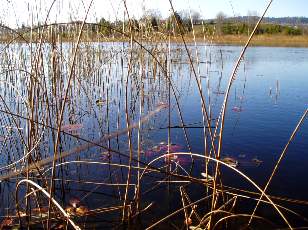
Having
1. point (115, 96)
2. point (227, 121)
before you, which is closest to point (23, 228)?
point (227, 121)

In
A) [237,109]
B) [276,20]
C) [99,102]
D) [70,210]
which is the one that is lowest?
[70,210]

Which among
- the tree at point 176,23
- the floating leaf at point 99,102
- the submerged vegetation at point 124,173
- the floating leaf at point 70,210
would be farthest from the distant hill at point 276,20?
the floating leaf at point 99,102

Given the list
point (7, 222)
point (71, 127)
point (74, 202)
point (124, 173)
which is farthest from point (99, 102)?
point (7, 222)

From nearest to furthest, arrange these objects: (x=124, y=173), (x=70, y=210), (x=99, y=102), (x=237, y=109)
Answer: (x=70, y=210) → (x=124, y=173) → (x=99, y=102) → (x=237, y=109)

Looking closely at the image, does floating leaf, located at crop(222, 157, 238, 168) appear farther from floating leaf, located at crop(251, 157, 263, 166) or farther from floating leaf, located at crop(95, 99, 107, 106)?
floating leaf, located at crop(95, 99, 107, 106)

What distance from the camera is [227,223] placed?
222 centimetres

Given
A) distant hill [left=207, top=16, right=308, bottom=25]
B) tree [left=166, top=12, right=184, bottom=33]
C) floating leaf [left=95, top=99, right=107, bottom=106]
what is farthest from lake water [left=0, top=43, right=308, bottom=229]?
distant hill [left=207, top=16, right=308, bottom=25]

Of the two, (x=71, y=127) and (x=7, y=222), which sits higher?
(x=71, y=127)

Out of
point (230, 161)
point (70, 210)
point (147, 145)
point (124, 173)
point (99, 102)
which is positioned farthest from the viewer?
point (99, 102)

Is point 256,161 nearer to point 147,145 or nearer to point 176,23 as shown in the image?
point 147,145

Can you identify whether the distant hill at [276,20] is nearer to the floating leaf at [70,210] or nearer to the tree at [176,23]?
the tree at [176,23]

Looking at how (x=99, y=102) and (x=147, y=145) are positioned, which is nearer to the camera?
(x=147, y=145)

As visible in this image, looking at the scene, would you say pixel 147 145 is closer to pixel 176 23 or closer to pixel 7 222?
pixel 7 222

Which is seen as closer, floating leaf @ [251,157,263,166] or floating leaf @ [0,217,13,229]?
floating leaf @ [0,217,13,229]
